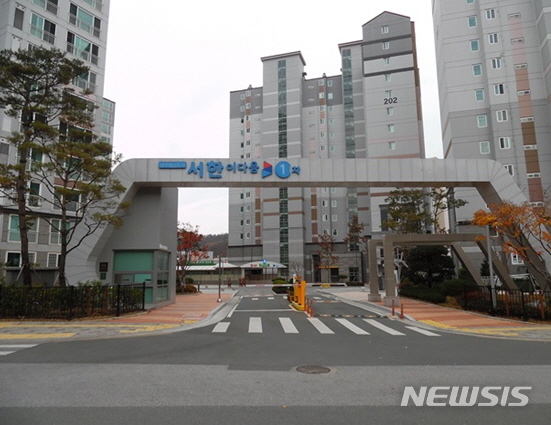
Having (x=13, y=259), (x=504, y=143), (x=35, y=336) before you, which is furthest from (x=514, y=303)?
(x=13, y=259)

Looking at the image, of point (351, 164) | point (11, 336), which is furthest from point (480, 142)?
point (11, 336)

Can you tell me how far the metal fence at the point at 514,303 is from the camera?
15.9 m

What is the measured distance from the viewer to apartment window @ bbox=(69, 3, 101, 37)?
113 feet

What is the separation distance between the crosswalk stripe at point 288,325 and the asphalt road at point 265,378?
3.99 ft

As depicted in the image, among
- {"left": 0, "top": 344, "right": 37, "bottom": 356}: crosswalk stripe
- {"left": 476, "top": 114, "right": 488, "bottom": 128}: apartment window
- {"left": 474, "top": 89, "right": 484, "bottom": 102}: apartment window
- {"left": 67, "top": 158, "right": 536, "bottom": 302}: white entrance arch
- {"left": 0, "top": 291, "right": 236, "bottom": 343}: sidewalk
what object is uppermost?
{"left": 474, "top": 89, "right": 484, "bottom": 102}: apartment window

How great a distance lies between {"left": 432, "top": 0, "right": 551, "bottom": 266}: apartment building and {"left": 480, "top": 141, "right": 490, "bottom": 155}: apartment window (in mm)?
97

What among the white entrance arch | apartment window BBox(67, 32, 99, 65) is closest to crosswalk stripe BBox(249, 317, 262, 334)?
the white entrance arch

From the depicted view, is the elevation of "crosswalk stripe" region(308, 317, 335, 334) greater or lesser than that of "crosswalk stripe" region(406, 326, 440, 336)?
greater

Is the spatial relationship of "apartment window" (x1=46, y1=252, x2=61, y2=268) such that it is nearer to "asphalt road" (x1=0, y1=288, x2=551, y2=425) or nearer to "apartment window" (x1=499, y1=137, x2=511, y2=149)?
"asphalt road" (x1=0, y1=288, x2=551, y2=425)

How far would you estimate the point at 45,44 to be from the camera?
31.6 meters

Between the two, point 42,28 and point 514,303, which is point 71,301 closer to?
point 514,303

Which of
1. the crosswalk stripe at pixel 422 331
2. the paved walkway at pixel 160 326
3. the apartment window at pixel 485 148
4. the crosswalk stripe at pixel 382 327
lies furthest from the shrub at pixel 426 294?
the apartment window at pixel 485 148

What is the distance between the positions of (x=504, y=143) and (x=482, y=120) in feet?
11.7

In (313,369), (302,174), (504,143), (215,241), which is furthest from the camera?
(215,241)
